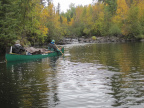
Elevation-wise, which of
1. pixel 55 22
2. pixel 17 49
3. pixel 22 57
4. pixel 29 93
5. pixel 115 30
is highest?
pixel 55 22

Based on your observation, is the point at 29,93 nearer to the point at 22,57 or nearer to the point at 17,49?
the point at 22,57

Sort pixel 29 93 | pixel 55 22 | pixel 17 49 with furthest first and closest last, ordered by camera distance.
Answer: pixel 55 22 < pixel 17 49 < pixel 29 93

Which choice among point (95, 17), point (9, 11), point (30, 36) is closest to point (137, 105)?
point (9, 11)

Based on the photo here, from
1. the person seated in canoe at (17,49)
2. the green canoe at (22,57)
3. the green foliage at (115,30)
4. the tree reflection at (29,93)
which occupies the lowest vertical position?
the tree reflection at (29,93)

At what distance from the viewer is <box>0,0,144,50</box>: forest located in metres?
27.6

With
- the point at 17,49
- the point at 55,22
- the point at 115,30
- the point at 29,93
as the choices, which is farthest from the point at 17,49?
the point at 115,30

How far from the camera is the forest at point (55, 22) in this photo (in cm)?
2759

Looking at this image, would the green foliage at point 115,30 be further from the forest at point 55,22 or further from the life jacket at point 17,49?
the life jacket at point 17,49

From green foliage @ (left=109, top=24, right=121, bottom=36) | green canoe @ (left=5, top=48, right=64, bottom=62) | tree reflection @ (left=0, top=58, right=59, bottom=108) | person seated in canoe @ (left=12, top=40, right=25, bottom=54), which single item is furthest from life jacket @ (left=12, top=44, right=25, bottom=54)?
green foliage @ (left=109, top=24, right=121, bottom=36)

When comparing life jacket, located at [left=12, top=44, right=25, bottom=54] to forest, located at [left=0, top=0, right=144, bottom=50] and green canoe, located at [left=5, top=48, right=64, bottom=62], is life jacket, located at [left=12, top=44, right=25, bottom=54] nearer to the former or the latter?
green canoe, located at [left=5, top=48, right=64, bottom=62]

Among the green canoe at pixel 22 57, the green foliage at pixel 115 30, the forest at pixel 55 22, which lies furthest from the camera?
the green foliage at pixel 115 30

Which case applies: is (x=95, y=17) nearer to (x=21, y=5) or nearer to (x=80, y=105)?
(x=21, y=5)

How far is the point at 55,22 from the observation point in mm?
58844

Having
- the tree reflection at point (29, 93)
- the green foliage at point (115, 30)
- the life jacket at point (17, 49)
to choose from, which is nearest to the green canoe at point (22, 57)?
the life jacket at point (17, 49)
